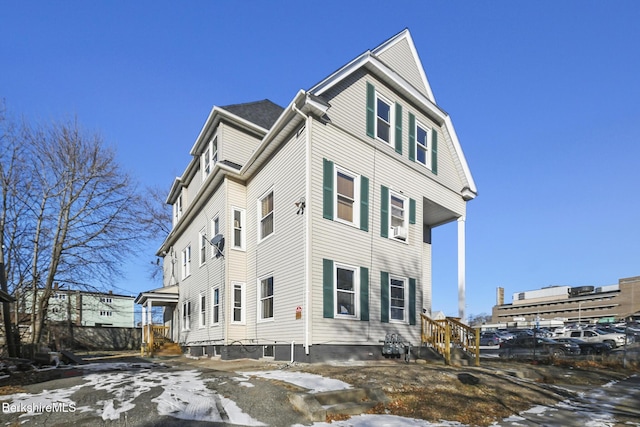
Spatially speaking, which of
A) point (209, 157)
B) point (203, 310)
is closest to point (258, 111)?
point (209, 157)

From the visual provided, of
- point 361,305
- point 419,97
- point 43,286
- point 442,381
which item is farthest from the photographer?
point 43,286

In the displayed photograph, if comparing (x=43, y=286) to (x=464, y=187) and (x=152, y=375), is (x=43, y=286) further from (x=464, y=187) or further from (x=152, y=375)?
(x=464, y=187)

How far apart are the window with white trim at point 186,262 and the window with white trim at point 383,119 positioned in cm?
1139

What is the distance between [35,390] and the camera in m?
6.87

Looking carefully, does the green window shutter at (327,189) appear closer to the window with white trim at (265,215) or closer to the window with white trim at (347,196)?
the window with white trim at (347,196)

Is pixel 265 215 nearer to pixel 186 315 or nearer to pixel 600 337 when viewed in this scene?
pixel 186 315

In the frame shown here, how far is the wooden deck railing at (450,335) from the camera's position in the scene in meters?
12.9

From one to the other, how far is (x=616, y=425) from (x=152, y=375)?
8.62 metres

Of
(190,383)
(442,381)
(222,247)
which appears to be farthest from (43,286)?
(442,381)

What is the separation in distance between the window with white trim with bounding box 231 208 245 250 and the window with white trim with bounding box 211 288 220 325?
71.3 inches

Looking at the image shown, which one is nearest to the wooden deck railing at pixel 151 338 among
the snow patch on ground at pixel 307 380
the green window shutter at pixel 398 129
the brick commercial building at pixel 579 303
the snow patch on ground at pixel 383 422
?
the snow patch on ground at pixel 307 380

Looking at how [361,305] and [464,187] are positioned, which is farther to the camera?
[464,187]

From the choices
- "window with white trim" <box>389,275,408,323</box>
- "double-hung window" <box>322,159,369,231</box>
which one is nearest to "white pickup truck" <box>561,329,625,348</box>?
"window with white trim" <box>389,275,408,323</box>

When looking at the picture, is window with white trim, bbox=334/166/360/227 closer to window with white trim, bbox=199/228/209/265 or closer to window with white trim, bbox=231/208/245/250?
window with white trim, bbox=231/208/245/250
